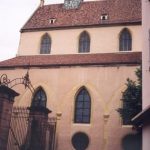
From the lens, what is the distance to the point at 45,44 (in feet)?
77.5

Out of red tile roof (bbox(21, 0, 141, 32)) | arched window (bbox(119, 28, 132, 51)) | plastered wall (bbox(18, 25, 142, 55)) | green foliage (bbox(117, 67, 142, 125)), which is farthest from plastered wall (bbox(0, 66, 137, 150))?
red tile roof (bbox(21, 0, 141, 32))

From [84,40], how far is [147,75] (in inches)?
535

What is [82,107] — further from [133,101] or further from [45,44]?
[45,44]

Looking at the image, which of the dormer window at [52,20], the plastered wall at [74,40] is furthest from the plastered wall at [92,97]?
the dormer window at [52,20]

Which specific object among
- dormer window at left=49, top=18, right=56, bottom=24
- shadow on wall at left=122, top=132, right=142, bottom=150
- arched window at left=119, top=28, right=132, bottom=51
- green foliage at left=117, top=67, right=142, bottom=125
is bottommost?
shadow on wall at left=122, top=132, right=142, bottom=150

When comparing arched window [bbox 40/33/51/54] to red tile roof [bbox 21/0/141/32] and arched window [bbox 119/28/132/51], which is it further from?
arched window [bbox 119/28/132/51]

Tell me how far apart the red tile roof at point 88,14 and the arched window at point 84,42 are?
769 millimetres

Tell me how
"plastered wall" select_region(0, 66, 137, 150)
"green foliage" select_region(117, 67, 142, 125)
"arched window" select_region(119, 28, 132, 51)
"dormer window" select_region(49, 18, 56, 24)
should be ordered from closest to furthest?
"green foliage" select_region(117, 67, 142, 125)
"plastered wall" select_region(0, 66, 137, 150)
"arched window" select_region(119, 28, 132, 51)
"dormer window" select_region(49, 18, 56, 24)

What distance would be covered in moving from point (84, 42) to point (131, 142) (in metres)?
8.21

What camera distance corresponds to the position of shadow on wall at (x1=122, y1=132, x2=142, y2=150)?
17.6 m

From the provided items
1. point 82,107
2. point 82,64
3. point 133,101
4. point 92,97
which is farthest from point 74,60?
point 133,101

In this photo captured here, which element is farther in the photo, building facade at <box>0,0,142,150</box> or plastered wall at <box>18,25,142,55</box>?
plastered wall at <box>18,25,142,55</box>

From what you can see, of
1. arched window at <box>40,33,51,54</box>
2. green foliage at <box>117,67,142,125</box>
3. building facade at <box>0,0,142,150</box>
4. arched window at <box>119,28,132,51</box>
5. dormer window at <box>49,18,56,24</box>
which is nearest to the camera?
green foliage at <box>117,67,142,125</box>

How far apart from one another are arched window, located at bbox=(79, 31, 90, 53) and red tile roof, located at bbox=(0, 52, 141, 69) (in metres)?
0.98
